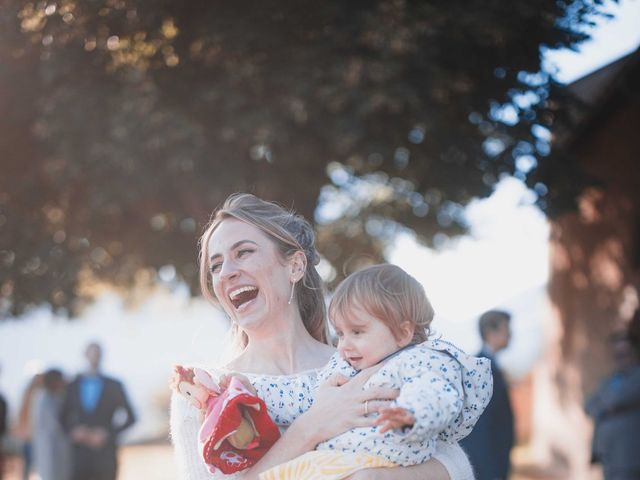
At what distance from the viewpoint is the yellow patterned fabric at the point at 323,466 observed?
2664 millimetres

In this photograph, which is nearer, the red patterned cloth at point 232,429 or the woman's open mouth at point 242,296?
the red patterned cloth at point 232,429

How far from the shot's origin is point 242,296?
321 centimetres

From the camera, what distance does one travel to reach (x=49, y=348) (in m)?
34.0

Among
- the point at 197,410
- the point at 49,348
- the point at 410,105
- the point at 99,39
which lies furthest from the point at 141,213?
the point at 49,348

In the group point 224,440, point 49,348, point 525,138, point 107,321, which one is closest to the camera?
point 224,440

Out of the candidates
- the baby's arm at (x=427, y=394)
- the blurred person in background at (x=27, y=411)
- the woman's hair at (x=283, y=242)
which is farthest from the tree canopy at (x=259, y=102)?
the baby's arm at (x=427, y=394)

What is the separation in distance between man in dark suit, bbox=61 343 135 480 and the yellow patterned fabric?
7.59 m

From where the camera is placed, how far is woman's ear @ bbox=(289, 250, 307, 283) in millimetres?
3400

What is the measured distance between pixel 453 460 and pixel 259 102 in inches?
306

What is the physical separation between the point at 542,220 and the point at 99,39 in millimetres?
6183

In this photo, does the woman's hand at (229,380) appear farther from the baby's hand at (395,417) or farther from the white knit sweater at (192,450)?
the baby's hand at (395,417)

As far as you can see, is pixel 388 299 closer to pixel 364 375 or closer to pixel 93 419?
pixel 364 375

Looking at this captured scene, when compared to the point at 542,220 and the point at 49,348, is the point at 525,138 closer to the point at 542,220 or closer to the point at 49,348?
the point at 542,220

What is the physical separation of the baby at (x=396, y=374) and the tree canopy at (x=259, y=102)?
540cm
